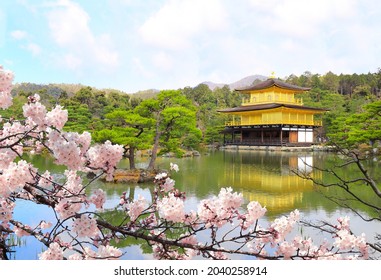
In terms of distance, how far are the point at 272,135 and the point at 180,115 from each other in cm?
1318

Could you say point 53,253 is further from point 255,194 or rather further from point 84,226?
point 255,194

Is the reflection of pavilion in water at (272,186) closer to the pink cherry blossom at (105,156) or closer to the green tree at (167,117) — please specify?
the green tree at (167,117)

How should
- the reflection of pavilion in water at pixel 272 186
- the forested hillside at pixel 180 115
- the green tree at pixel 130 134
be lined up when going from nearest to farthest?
the reflection of pavilion in water at pixel 272 186 < the green tree at pixel 130 134 < the forested hillside at pixel 180 115

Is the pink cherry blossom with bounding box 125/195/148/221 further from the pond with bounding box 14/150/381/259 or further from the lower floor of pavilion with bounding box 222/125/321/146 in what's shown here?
the lower floor of pavilion with bounding box 222/125/321/146

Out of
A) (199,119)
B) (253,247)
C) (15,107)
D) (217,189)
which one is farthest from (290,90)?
(253,247)

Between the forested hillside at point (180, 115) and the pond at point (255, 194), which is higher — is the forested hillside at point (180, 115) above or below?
above

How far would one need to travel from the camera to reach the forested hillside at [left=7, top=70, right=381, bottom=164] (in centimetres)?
873

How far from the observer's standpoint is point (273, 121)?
816 inches

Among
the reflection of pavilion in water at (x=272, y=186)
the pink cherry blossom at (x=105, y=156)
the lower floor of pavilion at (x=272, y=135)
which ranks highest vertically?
the pink cherry blossom at (x=105, y=156)

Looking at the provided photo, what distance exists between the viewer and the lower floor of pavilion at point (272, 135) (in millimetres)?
20281

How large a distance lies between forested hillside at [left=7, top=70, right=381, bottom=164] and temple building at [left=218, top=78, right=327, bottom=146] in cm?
97

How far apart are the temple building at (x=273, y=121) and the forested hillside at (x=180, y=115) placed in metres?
0.97

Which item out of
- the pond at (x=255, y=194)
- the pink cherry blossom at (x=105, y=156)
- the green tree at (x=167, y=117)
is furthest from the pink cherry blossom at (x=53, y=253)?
the green tree at (x=167, y=117)

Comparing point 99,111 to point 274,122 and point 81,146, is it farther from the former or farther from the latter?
point 81,146
